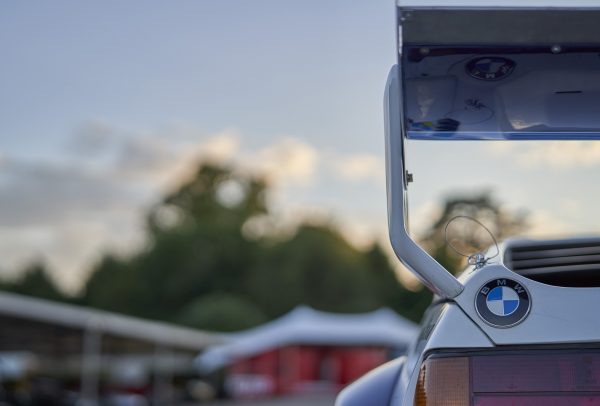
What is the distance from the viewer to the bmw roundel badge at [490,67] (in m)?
2.73

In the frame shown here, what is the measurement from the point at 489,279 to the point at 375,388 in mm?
986

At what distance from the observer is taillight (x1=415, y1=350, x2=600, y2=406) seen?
2.37 meters

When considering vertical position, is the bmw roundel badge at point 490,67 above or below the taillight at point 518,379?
above

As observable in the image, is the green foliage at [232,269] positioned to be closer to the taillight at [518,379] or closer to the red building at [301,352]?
the red building at [301,352]

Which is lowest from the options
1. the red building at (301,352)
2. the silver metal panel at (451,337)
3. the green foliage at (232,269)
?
the silver metal panel at (451,337)

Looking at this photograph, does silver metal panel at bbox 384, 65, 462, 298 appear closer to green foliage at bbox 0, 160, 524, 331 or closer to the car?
the car

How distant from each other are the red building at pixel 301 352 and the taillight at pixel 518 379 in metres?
36.0

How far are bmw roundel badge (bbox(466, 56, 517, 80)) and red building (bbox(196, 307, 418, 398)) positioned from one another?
3581cm

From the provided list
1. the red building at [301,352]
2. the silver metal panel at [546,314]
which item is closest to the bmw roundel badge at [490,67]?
the silver metal panel at [546,314]

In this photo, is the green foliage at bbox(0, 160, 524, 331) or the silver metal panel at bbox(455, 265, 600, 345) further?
the green foliage at bbox(0, 160, 524, 331)

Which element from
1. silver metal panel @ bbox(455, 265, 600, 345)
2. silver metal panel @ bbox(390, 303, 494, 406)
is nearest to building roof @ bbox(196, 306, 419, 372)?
silver metal panel @ bbox(390, 303, 494, 406)

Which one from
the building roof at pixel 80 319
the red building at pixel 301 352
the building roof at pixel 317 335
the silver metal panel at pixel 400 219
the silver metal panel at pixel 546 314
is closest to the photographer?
the silver metal panel at pixel 546 314

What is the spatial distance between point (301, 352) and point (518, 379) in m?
38.3

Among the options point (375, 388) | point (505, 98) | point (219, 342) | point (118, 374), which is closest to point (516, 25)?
point (505, 98)
